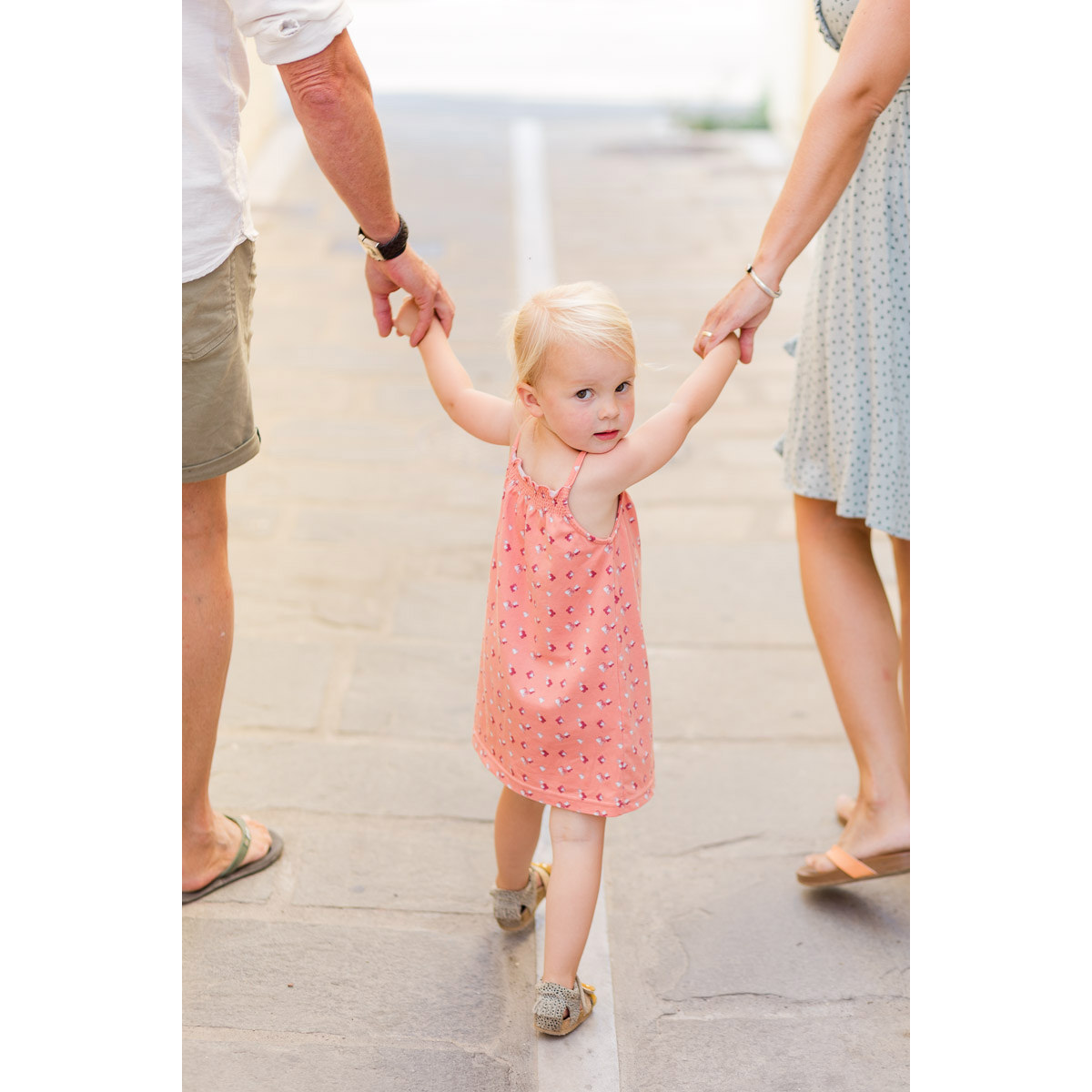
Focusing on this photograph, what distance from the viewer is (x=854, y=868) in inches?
100

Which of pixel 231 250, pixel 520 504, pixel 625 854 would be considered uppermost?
pixel 231 250

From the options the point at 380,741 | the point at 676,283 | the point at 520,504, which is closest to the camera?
the point at 520,504

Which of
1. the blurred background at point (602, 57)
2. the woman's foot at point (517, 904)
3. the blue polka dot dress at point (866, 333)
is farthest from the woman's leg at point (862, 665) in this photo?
the blurred background at point (602, 57)

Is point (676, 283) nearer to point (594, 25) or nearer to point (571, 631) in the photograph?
point (571, 631)

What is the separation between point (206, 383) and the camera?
7.59 feet

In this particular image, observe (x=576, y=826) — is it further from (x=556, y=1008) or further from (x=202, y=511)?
(x=202, y=511)

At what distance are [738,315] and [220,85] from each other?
0.87 m

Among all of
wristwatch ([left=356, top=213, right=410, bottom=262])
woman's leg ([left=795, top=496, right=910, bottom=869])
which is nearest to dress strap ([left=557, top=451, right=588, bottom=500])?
wristwatch ([left=356, top=213, right=410, bottom=262])

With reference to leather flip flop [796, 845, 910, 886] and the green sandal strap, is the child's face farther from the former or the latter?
the green sandal strap

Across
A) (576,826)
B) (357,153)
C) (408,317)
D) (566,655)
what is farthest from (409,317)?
(576,826)

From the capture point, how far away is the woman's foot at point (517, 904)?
2486 millimetres

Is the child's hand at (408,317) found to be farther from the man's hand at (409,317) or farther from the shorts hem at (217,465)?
the shorts hem at (217,465)

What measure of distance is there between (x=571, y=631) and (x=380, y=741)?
1090mm

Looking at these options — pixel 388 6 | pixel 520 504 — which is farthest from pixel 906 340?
pixel 388 6
